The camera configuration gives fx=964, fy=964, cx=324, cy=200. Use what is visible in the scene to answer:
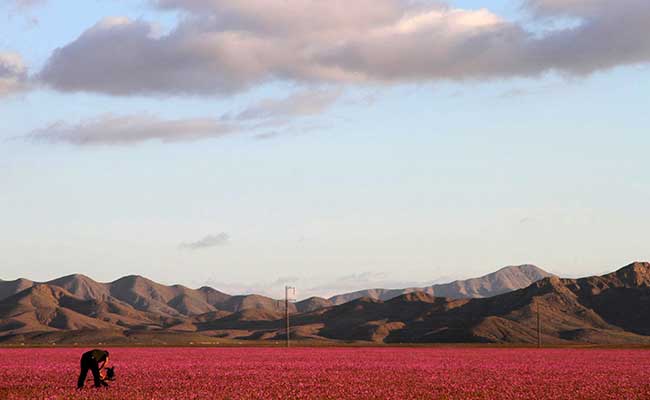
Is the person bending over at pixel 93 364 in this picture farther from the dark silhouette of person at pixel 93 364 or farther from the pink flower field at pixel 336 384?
the pink flower field at pixel 336 384

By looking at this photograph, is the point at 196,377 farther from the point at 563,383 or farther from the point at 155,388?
the point at 563,383

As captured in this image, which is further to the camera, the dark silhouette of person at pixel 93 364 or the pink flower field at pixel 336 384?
the dark silhouette of person at pixel 93 364

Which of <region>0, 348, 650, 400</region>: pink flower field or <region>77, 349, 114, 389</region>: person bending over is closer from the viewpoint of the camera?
<region>0, 348, 650, 400</region>: pink flower field

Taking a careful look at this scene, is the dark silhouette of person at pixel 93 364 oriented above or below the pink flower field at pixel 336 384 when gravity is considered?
above

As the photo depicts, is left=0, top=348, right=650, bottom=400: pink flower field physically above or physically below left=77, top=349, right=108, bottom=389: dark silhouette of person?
below

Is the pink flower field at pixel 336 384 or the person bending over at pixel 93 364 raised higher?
the person bending over at pixel 93 364

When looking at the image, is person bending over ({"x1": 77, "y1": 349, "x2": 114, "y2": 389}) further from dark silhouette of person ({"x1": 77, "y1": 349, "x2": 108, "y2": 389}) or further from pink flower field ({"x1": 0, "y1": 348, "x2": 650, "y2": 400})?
pink flower field ({"x1": 0, "y1": 348, "x2": 650, "y2": 400})

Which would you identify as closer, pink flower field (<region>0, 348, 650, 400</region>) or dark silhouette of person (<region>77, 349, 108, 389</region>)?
pink flower field (<region>0, 348, 650, 400</region>)

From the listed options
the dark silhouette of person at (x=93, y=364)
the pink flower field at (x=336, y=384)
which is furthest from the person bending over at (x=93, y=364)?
the pink flower field at (x=336, y=384)

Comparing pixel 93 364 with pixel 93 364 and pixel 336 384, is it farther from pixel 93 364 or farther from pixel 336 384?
pixel 336 384

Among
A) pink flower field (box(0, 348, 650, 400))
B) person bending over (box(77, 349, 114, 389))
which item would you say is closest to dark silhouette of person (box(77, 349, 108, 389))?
person bending over (box(77, 349, 114, 389))

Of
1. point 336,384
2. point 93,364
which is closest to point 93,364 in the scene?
point 93,364
